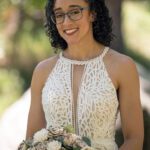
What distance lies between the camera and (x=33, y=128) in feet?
14.3

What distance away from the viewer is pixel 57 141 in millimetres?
3459

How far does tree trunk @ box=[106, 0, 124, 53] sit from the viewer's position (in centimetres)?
680

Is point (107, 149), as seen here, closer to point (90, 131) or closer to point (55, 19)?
point (90, 131)

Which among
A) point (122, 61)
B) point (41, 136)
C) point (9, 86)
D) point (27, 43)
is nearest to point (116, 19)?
point (122, 61)

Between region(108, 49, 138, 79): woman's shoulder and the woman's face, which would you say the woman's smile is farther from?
region(108, 49, 138, 79): woman's shoulder

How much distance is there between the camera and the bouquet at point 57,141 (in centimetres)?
344

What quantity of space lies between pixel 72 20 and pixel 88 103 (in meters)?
0.53

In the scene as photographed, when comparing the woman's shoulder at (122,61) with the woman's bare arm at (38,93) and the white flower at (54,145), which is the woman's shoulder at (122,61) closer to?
the woman's bare arm at (38,93)

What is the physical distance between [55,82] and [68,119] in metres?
0.26

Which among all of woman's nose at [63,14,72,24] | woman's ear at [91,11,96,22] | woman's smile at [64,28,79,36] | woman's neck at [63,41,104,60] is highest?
woman's nose at [63,14,72,24]

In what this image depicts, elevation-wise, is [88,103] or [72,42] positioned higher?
[72,42]

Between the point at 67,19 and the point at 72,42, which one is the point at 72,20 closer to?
the point at 67,19

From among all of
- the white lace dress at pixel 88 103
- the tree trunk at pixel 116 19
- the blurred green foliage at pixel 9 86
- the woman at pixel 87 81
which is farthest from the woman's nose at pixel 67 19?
the blurred green foliage at pixel 9 86

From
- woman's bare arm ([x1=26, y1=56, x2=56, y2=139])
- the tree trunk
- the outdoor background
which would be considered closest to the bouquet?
woman's bare arm ([x1=26, y1=56, x2=56, y2=139])
